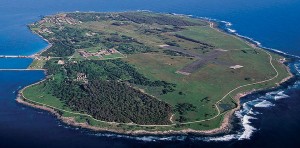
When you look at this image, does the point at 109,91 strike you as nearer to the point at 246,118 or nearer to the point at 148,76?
the point at 148,76

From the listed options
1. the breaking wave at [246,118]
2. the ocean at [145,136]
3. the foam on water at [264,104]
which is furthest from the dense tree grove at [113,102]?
the foam on water at [264,104]

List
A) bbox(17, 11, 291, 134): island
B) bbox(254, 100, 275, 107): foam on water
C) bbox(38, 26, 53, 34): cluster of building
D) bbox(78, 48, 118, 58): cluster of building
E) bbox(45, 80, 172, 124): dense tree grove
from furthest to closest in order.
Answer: bbox(38, 26, 53, 34): cluster of building < bbox(78, 48, 118, 58): cluster of building < bbox(254, 100, 275, 107): foam on water < bbox(17, 11, 291, 134): island < bbox(45, 80, 172, 124): dense tree grove

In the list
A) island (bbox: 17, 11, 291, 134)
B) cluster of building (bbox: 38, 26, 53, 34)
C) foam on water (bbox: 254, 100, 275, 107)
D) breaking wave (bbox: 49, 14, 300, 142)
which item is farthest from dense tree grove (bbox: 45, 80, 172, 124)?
cluster of building (bbox: 38, 26, 53, 34)

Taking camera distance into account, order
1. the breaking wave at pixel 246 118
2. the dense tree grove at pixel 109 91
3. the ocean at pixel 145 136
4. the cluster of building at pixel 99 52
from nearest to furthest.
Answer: the ocean at pixel 145 136, the breaking wave at pixel 246 118, the dense tree grove at pixel 109 91, the cluster of building at pixel 99 52

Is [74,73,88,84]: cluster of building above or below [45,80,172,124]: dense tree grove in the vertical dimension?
above

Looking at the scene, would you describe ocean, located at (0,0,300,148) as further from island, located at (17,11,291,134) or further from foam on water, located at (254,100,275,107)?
island, located at (17,11,291,134)

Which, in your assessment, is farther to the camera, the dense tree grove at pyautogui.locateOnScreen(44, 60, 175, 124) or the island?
the dense tree grove at pyautogui.locateOnScreen(44, 60, 175, 124)

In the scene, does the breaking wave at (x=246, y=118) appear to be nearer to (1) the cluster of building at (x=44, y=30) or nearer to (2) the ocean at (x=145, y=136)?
(2) the ocean at (x=145, y=136)
